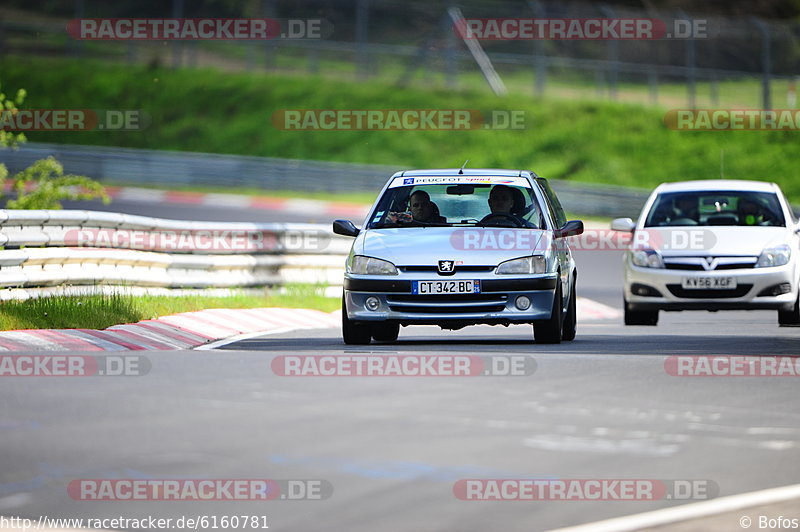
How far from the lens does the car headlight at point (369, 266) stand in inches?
536

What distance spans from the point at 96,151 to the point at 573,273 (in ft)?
97.0

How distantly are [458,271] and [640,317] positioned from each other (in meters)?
4.68

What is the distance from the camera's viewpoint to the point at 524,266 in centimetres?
1362

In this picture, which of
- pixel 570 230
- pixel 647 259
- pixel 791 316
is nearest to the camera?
A: pixel 570 230

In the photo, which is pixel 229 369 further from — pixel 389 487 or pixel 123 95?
pixel 123 95

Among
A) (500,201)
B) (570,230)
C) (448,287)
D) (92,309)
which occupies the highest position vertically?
(500,201)

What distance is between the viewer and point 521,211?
571 inches

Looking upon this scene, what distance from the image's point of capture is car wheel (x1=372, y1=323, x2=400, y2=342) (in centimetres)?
1473

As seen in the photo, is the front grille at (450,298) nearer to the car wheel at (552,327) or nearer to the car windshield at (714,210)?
the car wheel at (552,327)

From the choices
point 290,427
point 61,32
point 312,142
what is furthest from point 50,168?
point 61,32
